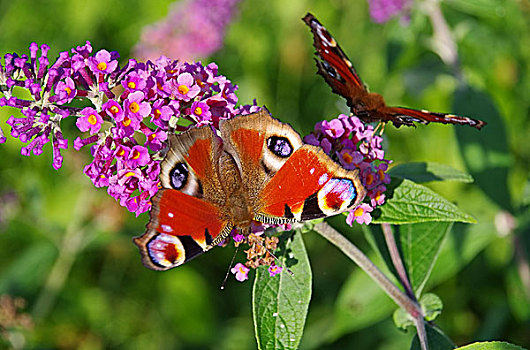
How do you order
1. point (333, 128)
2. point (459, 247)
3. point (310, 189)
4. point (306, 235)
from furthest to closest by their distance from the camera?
point (306, 235) < point (459, 247) < point (333, 128) < point (310, 189)

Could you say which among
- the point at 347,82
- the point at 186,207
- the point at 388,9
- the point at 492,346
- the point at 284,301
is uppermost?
the point at 388,9

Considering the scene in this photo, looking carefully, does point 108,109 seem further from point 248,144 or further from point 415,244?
point 415,244

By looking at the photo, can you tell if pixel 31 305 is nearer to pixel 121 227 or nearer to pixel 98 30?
pixel 121 227

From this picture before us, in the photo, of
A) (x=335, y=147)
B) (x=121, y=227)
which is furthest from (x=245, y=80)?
(x=335, y=147)

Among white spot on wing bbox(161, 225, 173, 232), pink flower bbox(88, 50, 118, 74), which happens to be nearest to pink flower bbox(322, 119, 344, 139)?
white spot on wing bbox(161, 225, 173, 232)

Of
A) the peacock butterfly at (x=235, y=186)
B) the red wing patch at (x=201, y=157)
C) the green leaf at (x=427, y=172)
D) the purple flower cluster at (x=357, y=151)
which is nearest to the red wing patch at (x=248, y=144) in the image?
the peacock butterfly at (x=235, y=186)

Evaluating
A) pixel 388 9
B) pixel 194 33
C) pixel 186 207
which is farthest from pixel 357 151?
pixel 194 33

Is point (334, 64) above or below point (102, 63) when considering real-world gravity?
above

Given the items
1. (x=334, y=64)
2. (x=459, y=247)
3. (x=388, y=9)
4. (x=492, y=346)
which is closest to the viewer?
(x=492, y=346)

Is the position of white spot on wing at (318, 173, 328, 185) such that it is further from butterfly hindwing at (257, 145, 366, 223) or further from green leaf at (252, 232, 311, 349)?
green leaf at (252, 232, 311, 349)
